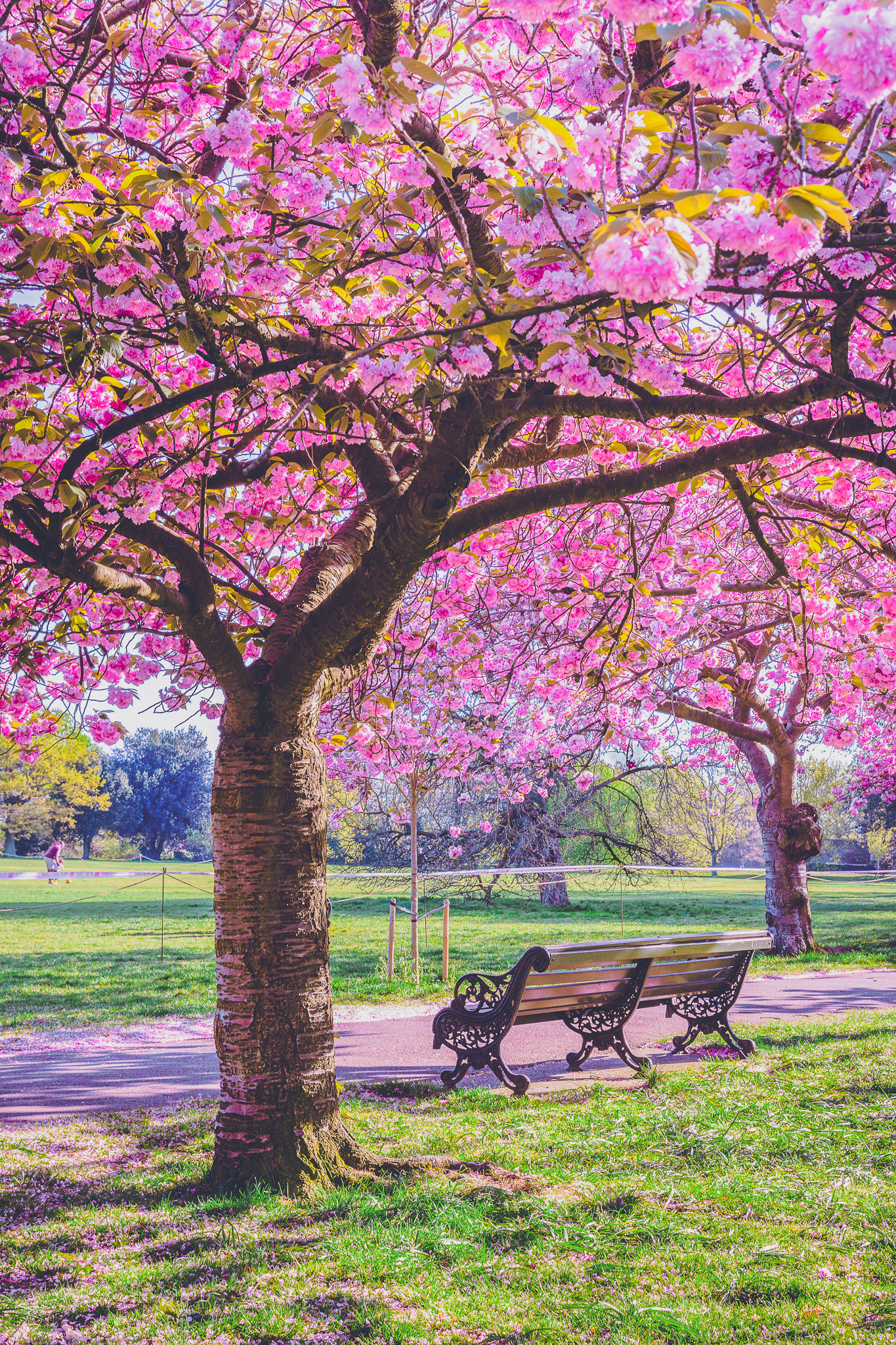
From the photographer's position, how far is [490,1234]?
3.38 metres

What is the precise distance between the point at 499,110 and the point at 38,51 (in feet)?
6.68

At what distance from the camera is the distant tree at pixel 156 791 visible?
59.1 metres

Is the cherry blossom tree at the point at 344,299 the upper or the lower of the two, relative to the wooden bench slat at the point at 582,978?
upper

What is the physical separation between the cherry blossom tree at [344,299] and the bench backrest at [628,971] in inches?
72.2

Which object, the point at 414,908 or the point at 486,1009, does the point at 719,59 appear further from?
the point at 414,908

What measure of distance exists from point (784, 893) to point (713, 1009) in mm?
6501

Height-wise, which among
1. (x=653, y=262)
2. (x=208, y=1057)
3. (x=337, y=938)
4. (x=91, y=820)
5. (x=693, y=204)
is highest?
(x=693, y=204)

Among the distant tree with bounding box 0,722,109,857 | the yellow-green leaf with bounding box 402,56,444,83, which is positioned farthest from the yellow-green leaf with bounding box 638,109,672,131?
the distant tree with bounding box 0,722,109,857

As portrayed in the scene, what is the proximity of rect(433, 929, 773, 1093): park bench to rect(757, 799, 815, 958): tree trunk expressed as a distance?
20.0ft

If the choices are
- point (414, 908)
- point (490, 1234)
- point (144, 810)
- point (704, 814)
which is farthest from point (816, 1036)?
point (144, 810)

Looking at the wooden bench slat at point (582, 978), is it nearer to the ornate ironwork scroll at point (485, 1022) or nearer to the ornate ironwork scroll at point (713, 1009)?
the ornate ironwork scroll at point (485, 1022)

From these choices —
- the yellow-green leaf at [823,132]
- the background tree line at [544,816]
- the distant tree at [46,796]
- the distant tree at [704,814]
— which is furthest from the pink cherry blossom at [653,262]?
the distant tree at [46,796]

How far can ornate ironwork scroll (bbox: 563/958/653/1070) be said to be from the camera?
19.9 ft

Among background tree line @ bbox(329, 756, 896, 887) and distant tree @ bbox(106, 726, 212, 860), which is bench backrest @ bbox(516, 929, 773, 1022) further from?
distant tree @ bbox(106, 726, 212, 860)
